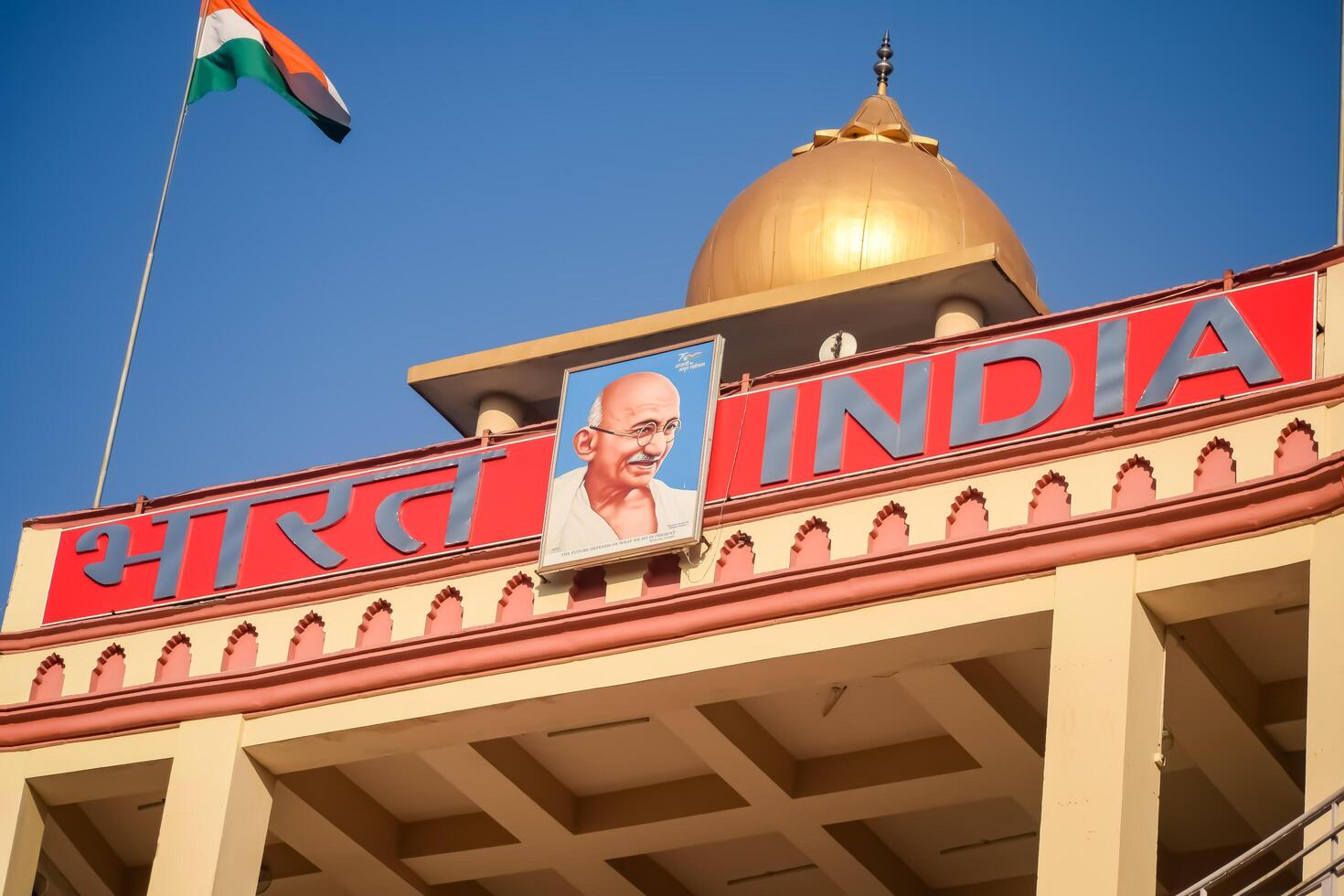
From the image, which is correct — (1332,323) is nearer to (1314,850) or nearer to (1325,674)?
(1325,674)

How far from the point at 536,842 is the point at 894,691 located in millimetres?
3130

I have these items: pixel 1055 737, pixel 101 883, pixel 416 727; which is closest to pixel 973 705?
pixel 1055 737

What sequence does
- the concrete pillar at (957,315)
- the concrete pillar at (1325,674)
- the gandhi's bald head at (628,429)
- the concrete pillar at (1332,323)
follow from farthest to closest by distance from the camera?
the concrete pillar at (957,315) < the gandhi's bald head at (628,429) < the concrete pillar at (1332,323) < the concrete pillar at (1325,674)

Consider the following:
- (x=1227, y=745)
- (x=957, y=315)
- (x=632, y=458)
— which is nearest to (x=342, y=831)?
(x=632, y=458)

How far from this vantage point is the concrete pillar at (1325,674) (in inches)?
560

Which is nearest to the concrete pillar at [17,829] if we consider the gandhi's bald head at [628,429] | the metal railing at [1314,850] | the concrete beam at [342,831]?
the concrete beam at [342,831]

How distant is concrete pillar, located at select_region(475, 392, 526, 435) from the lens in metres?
21.3

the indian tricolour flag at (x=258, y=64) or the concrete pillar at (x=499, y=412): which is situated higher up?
the indian tricolour flag at (x=258, y=64)

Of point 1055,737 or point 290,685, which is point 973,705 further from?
point 290,685

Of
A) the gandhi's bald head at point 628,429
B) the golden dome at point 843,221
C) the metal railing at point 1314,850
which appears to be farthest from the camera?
the golden dome at point 843,221

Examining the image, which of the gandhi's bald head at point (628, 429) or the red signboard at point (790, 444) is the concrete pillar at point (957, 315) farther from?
the gandhi's bald head at point (628, 429)

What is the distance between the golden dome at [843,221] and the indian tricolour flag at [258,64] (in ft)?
11.9

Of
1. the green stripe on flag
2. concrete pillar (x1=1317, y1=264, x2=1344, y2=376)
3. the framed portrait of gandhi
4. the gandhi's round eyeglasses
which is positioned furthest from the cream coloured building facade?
the green stripe on flag

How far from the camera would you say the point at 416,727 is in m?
17.8
